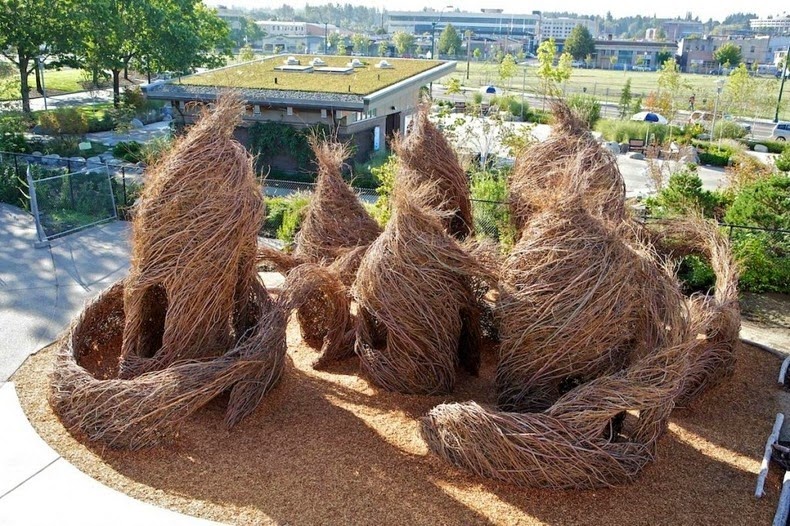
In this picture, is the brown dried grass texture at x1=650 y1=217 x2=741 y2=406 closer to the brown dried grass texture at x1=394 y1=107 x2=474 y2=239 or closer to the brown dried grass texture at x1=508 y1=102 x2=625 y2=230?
the brown dried grass texture at x1=508 y1=102 x2=625 y2=230

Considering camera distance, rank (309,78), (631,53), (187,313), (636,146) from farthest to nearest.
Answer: (631,53) → (636,146) → (309,78) → (187,313)

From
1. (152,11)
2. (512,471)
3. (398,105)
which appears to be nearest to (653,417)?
(512,471)

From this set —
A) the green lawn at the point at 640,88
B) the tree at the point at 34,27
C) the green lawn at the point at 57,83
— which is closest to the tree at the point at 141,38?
the tree at the point at 34,27

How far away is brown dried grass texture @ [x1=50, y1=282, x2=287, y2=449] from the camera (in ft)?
21.1

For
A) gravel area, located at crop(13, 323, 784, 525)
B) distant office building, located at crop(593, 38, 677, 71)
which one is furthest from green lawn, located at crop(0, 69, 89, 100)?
distant office building, located at crop(593, 38, 677, 71)

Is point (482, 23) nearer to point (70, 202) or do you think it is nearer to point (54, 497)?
point (70, 202)

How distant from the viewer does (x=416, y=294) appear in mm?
6977

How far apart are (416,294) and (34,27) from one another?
27210 millimetres

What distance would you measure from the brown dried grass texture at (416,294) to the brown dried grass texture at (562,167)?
5.74ft

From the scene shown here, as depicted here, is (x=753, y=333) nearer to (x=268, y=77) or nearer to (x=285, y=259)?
(x=285, y=259)

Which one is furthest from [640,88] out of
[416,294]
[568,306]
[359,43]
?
[568,306]

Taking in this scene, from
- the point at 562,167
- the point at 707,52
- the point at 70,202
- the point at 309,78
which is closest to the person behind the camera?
the point at 562,167

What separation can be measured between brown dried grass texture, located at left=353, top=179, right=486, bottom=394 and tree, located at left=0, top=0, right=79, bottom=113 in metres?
26.4

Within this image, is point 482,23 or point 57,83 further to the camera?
point 482,23
